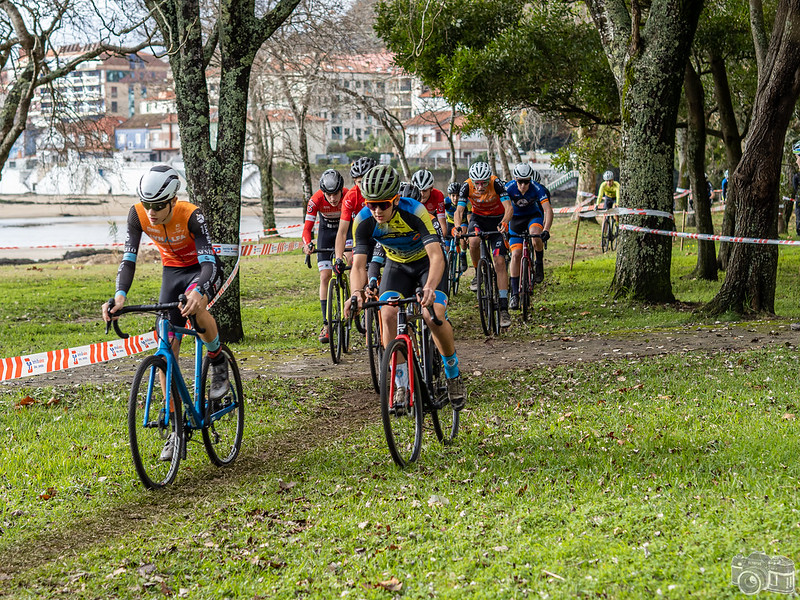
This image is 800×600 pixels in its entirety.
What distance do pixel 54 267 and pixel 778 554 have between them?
2841 centimetres

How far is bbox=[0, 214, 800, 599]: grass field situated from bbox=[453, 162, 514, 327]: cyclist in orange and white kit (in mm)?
2562

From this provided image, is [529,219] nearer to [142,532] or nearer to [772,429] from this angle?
[772,429]

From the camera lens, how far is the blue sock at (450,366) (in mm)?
7484

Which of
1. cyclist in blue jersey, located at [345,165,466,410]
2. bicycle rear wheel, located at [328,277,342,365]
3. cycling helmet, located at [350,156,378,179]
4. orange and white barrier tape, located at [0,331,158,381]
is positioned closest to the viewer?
cyclist in blue jersey, located at [345,165,466,410]

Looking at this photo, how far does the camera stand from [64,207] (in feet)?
263

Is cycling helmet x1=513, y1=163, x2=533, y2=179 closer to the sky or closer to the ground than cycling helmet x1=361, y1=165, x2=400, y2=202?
closer to the sky

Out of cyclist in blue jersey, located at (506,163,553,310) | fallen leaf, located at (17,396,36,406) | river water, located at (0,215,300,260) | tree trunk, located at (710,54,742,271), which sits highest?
tree trunk, located at (710,54,742,271)

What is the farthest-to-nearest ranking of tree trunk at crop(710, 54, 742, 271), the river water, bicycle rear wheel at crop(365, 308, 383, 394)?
the river water, tree trunk at crop(710, 54, 742, 271), bicycle rear wheel at crop(365, 308, 383, 394)

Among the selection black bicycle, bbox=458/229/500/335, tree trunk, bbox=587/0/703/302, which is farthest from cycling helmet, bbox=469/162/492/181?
tree trunk, bbox=587/0/703/302

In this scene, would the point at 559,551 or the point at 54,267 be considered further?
the point at 54,267

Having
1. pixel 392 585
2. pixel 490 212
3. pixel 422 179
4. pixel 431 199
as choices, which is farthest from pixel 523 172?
pixel 392 585

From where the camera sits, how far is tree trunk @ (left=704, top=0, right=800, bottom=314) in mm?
12453

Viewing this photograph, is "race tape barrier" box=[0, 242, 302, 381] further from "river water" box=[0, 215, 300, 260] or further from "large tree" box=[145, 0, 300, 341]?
"river water" box=[0, 215, 300, 260]

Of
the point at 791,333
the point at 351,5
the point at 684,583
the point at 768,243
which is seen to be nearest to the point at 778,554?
the point at 684,583
